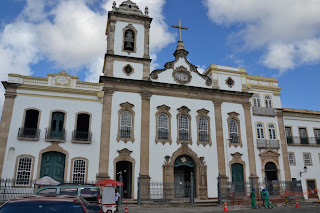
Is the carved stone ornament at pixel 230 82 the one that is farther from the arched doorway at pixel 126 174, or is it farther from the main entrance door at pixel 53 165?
the main entrance door at pixel 53 165

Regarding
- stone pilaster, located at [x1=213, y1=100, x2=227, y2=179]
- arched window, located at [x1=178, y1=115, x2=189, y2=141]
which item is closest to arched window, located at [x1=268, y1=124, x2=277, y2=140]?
stone pilaster, located at [x1=213, y1=100, x2=227, y2=179]

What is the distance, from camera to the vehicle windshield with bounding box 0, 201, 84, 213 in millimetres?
4708

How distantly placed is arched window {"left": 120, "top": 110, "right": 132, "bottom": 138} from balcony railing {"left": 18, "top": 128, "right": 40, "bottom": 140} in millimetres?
6328

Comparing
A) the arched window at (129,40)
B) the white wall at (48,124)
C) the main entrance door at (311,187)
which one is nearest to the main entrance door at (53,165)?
the white wall at (48,124)

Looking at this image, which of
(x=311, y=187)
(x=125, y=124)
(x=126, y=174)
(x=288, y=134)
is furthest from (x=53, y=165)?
(x=311, y=187)

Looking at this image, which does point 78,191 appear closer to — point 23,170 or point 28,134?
point 23,170

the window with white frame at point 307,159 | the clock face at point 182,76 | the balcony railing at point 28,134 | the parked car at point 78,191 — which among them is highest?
the clock face at point 182,76

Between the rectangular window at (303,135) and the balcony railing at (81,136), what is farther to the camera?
the rectangular window at (303,135)

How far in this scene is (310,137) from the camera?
2825 centimetres

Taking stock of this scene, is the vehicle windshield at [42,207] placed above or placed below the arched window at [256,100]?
below

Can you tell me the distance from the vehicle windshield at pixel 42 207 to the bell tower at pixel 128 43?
19.3 m

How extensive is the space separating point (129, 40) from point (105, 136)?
944cm

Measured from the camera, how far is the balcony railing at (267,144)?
2556cm

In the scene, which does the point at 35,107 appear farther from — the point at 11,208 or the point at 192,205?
the point at 11,208
